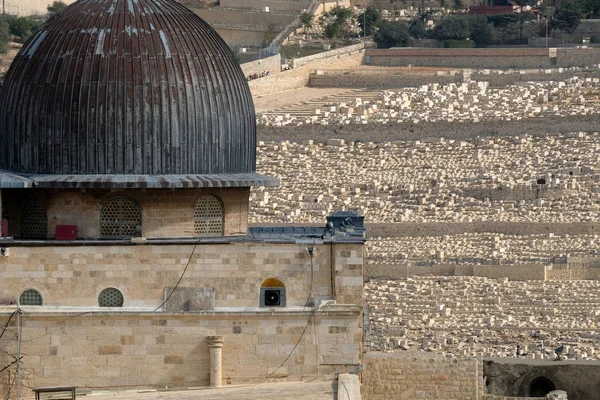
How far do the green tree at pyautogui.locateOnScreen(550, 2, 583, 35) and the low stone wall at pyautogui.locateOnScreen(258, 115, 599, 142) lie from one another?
2710 cm

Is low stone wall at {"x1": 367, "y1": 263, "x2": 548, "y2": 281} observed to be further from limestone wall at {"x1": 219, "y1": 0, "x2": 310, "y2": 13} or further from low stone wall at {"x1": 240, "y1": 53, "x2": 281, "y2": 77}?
limestone wall at {"x1": 219, "y1": 0, "x2": 310, "y2": 13}

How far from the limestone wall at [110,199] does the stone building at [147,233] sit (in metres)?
0.02

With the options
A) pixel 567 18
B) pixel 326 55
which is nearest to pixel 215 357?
pixel 326 55

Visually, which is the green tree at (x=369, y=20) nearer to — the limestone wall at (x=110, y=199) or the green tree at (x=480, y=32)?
the green tree at (x=480, y=32)

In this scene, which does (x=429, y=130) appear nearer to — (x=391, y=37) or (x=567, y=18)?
(x=567, y=18)

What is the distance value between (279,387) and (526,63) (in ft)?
224

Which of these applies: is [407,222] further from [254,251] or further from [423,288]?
[254,251]

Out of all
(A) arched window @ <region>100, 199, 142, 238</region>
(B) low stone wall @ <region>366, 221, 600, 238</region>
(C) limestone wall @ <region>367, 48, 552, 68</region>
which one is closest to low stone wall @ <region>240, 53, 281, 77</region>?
(C) limestone wall @ <region>367, 48, 552, 68</region>

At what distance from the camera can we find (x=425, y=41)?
109688mm

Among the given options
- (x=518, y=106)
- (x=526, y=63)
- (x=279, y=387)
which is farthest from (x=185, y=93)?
(x=526, y=63)

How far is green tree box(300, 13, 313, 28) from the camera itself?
11394 centimetres

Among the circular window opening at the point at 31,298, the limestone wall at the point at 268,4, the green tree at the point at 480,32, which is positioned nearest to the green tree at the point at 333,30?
the limestone wall at the point at 268,4

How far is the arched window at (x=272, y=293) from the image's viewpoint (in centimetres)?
3156

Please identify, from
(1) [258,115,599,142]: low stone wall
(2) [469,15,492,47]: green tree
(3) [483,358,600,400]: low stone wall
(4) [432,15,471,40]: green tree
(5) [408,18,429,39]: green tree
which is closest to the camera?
(3) [483,358,600,400]: low stone wall
